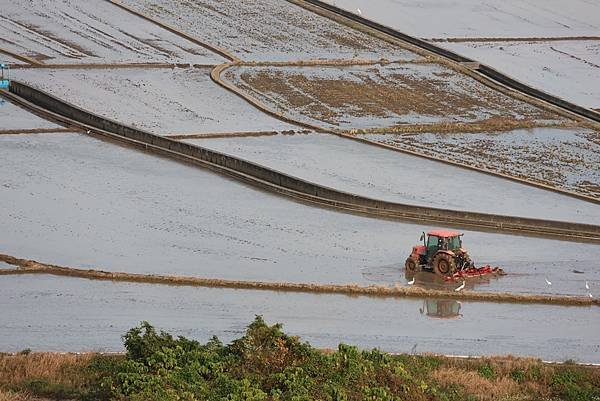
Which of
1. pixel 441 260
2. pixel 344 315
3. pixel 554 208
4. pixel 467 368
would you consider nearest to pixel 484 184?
pixel 554 208

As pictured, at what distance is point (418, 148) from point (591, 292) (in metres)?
10.7

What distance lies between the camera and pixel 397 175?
27.0m

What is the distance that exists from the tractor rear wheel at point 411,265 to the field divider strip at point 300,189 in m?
2.99

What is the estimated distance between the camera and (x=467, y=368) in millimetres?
15430

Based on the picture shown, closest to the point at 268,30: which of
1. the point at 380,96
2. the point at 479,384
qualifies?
the point at 380,96

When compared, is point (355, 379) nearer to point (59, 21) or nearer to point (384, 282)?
point (384, 282)

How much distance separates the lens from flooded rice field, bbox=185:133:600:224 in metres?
24.5

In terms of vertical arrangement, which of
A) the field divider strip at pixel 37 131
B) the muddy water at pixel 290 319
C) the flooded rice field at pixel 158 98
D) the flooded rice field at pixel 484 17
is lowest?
the muddy water at pixel 290 319

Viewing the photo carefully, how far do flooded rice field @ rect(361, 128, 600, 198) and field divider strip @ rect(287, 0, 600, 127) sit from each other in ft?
7.51

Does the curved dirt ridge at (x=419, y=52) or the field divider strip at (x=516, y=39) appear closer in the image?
the curved dirt ridge at (x=419, y=52)

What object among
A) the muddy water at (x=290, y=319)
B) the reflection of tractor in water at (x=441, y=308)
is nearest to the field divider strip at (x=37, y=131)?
the muddy water at (x=290, y=319)

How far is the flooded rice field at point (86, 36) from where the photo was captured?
3912cm

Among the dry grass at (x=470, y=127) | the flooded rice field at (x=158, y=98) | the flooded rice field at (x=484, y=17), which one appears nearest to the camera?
the flooded rice field at (x=158, y=98)

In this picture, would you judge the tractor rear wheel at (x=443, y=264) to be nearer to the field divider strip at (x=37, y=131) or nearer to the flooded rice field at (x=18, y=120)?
the field divider strip at (x=37, y=131)
